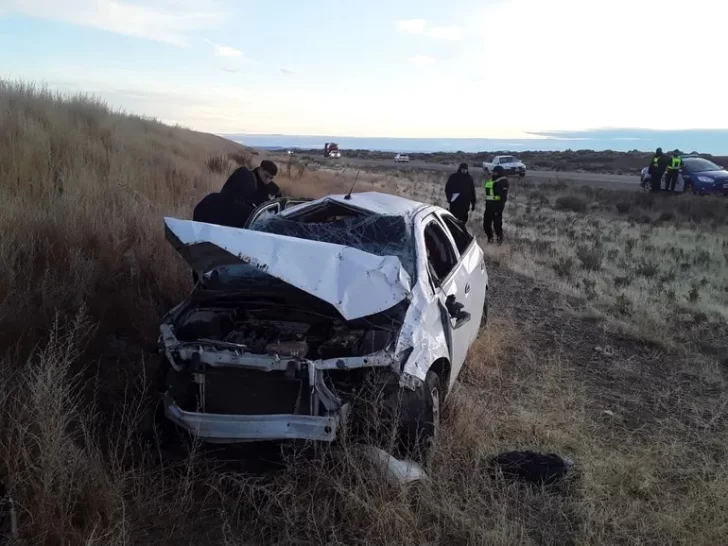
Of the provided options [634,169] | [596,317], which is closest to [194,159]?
[596,317]

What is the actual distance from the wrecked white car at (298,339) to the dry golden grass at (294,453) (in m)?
0.25

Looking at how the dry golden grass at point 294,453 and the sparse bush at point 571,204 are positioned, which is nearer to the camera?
the dry golden grass at point 294,453

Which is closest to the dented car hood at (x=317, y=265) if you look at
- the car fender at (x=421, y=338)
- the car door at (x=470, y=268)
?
the car fender at (x=421, y=338)

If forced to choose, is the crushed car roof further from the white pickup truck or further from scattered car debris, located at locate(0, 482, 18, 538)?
the white pickup truck

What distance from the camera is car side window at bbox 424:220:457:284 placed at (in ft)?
17.2

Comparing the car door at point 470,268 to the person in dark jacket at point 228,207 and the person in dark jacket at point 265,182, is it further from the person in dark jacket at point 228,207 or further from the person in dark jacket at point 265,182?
the person in dark jacket at point 265,182

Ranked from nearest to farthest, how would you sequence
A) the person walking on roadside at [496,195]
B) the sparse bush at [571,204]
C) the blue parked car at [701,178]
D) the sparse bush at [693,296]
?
the sparse bush at [693,296], the person walking on roadside at [496,195], the sparse bush at [571,204], the blue parked car at [701,178]

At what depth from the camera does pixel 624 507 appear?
148 inches

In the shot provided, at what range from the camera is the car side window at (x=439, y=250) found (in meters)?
5.25

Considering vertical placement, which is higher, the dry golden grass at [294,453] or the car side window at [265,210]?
the car side window at [265,210]

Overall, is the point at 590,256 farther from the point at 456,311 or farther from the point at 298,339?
the point at 298,339

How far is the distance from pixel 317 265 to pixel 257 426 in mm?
998

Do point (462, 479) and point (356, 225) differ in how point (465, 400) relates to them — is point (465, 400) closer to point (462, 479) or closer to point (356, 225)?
point (462, 479)

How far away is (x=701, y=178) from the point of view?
25391 mm
